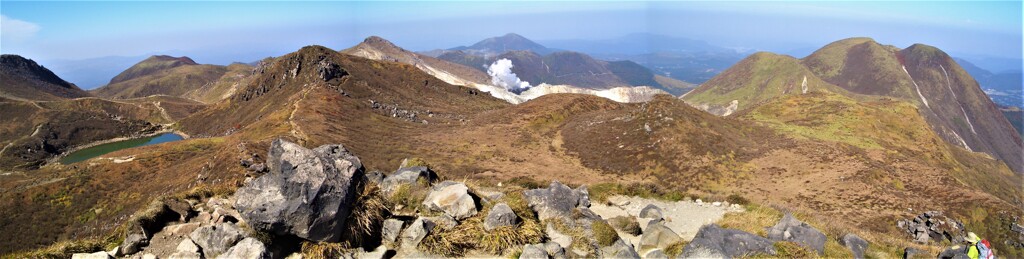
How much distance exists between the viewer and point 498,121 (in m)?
57.3

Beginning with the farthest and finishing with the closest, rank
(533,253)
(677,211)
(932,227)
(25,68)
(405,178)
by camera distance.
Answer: (25,68)
(932,227)
(677,211)
(405,178)
(533,253)

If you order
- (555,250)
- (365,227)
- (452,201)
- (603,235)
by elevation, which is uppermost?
(365,227)

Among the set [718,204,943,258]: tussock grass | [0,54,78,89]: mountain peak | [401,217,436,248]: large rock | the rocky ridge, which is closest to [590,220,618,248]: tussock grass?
the rocky ridge

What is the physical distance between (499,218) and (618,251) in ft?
9.28

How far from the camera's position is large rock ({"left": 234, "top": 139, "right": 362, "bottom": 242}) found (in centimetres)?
849

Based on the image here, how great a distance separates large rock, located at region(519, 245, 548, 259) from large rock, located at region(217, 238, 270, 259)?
490 centimetres

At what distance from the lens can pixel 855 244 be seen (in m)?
12.1

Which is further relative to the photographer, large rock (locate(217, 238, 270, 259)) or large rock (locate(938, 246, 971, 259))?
large rock (locate(938, 246, 971, 259))

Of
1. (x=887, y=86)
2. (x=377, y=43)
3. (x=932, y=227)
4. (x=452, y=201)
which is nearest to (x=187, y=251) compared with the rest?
(x=452, y=201)

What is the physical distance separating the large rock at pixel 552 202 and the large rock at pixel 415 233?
3391 mm

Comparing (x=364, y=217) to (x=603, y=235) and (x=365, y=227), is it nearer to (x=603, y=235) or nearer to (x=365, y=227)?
(x=365, y=227)

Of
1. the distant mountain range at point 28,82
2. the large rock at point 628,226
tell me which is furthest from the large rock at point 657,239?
the distant mountain range at point 28,82

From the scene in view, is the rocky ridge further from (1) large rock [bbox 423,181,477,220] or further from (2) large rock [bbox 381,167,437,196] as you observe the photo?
(2) large rock [bbox 381,167,437,196]

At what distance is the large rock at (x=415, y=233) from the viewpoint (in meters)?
9.66
